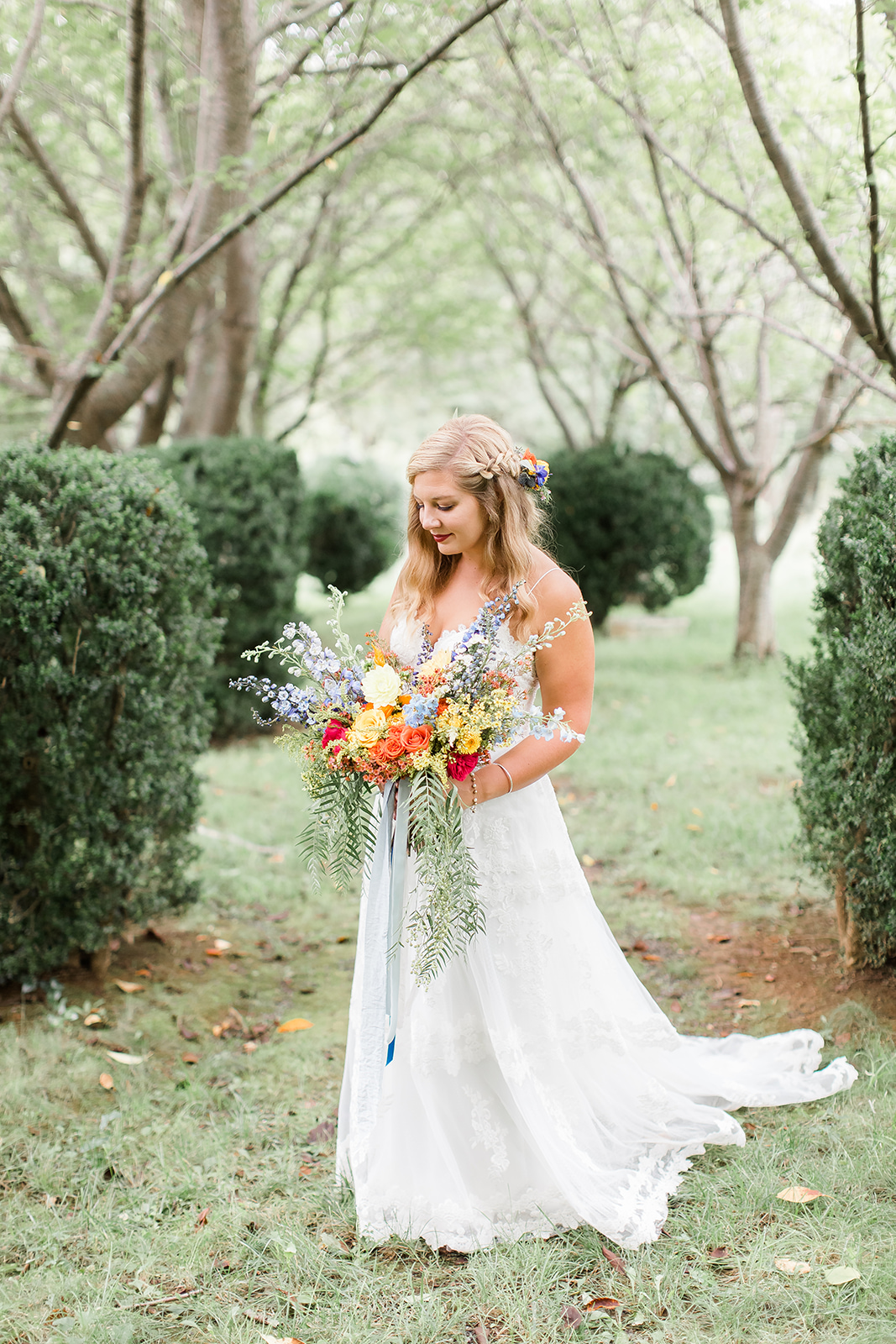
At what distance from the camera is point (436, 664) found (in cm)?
247

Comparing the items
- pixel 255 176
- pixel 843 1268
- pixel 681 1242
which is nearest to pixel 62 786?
pixel 681 1242

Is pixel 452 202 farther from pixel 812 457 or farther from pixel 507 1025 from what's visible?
pixel 507 1025

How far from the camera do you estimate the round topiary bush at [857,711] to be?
3.41m

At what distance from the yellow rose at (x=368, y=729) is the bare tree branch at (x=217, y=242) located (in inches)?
126

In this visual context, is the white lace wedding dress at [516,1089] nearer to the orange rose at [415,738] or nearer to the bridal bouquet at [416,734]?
the bridal bouquet at [416,734]

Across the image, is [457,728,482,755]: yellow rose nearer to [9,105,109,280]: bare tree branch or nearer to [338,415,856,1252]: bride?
[338,415,856,1252]: bride

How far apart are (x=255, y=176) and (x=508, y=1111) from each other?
16.6ft

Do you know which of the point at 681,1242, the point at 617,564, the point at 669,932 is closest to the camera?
the point at 681,1242

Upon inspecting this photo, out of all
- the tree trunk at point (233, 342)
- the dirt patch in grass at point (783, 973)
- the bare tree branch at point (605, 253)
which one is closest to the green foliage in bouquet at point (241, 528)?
the tree trunk at point (233, 342)

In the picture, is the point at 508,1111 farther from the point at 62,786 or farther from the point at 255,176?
the point at 255,176

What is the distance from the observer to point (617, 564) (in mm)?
11242

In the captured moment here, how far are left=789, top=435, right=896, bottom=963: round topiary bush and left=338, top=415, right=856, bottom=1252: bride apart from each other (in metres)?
1.07

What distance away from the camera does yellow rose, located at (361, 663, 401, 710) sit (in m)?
2.41

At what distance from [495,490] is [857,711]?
1700 millimetres
